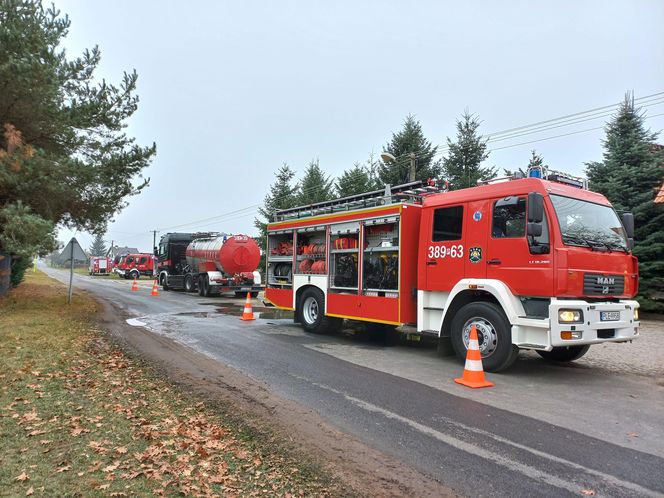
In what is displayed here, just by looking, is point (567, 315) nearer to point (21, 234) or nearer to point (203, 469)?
point (203, 469)

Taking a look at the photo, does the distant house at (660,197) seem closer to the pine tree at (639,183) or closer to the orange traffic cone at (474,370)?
the pine tree at (639,183)

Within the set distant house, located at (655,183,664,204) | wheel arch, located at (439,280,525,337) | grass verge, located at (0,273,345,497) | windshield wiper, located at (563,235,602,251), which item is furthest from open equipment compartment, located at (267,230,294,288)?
distant house, located at (655,183,664,204)

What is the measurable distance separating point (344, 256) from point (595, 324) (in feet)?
16.7

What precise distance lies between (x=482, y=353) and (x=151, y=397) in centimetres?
481

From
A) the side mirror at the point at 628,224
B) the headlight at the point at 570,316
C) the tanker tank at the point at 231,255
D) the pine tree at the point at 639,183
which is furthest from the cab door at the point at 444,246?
the tanker tank at the point at 231,255

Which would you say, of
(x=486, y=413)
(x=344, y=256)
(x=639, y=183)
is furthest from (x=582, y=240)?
(x=639, y=183)

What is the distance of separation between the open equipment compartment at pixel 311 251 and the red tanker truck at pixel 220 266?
A: 10.6 meters

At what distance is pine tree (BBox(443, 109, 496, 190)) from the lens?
23.3 metres

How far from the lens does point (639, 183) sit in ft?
48.9

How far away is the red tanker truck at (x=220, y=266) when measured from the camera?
21.7 m

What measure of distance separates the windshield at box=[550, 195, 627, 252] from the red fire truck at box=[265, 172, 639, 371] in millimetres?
21

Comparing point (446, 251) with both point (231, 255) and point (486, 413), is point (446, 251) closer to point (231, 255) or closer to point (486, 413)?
point (486, 413)

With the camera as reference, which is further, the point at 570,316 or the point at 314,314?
the point at 314,314

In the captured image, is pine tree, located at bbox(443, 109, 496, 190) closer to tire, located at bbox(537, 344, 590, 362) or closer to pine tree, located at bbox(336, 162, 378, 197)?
pine tree, located at bbox(336, 162, 378, 197)
